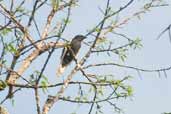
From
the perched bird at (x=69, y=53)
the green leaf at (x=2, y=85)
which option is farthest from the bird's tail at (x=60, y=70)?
the green leaf at (x=2, y=85)

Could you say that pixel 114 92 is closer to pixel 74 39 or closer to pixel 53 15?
pixel 53 15

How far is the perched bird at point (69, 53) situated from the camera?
7074 mm

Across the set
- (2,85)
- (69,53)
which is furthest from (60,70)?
(2,85)

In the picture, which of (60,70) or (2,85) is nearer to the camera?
(2,85)

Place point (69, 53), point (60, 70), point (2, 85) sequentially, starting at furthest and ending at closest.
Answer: point (69, 53), point (60, 70), point (2, 85)

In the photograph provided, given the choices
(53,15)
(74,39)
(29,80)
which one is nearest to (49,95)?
(29,80)

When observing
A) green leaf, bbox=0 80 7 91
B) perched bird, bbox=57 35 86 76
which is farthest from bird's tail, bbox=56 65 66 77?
green leaf, bbox=0 80 7 91

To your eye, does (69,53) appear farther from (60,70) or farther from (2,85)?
(2,85)

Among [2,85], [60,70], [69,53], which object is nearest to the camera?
[2,85]

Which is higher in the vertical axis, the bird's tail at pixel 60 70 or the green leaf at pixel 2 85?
the bird's tail at pixel 60 70

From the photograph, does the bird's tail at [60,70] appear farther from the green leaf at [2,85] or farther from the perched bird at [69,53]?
the green leaf at [2,85]

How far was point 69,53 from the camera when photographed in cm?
795

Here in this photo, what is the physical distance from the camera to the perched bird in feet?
23.2

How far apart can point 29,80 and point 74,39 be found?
121 inches
